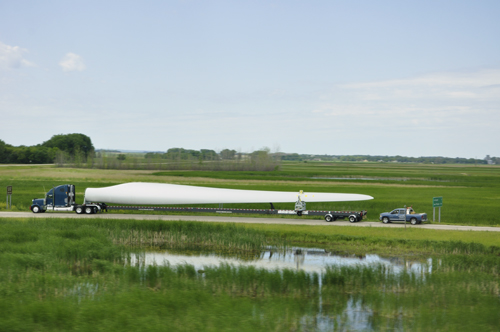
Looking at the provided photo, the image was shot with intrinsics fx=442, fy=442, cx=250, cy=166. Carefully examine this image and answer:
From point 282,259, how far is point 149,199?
19.9 m

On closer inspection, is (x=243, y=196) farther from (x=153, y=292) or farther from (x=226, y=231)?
(x=153, y=292)

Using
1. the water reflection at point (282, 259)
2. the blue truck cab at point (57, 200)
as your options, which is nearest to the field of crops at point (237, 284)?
the water reflection at point (282, 259)

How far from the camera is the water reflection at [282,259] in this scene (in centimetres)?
2067

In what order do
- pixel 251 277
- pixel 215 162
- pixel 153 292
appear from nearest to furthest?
pixel 153 292 → pixel 251 277 → pixel 215 162

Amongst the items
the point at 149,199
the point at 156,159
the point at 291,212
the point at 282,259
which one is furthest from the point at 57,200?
the point at 156,159

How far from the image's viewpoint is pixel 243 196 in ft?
123

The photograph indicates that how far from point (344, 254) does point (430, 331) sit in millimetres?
11834

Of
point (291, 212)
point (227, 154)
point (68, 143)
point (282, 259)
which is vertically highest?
point (68, 143)

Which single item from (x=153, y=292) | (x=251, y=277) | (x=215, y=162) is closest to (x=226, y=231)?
(x=251, y=277)

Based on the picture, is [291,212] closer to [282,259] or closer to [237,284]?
[282,259]

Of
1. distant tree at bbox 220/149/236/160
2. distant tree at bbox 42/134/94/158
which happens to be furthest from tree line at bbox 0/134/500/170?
distant tree at bbox 42/134/94/158

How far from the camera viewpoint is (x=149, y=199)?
3916 cm

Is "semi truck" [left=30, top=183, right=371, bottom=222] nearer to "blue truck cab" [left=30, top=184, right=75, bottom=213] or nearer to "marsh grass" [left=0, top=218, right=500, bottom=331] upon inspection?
"blue truck cab" [left=30, top=184, right=75, bottom=213]

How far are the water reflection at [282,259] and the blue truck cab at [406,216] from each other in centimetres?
968
